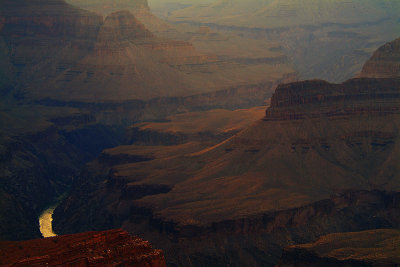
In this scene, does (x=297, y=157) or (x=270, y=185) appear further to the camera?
(x=297, y=157)

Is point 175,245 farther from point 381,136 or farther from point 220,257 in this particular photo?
point 381,136

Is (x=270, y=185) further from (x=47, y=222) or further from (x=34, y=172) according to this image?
(x=34, y=172)

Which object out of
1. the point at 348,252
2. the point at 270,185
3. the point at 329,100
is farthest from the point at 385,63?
the point at 348,252

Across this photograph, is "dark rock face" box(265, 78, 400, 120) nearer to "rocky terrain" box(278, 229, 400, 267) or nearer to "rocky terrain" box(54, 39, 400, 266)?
"rocky terrain" box(54, 39, 400, 266)

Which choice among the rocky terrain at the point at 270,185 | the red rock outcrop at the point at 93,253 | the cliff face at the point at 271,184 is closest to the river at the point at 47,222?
the rocky terrain at the point at 270,185

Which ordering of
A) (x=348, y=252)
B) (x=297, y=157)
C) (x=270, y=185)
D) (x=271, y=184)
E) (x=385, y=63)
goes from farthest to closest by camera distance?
(x=385, y=63), (x=297, y=157), (x=271, y=184), (x=270, y=185), (x=348, y=252)

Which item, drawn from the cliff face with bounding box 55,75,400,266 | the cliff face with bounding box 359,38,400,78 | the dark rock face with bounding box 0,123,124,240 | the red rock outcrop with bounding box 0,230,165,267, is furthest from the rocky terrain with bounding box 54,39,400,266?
the red rock outcrop with bounding box 0,230,165,267

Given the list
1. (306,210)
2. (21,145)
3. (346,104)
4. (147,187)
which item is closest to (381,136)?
(346,104)
